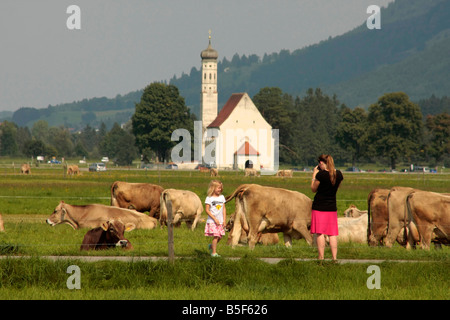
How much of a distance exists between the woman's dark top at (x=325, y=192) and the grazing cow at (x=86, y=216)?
28.7ft

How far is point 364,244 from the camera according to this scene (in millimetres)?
19438

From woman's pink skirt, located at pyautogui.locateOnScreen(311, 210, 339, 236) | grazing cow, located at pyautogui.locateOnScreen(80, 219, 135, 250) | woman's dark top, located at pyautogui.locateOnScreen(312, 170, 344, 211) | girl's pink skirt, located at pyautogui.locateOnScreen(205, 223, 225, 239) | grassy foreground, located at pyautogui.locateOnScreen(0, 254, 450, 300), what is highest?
woman's dark top, located at pyautogui.locateOnScreen(312, 170, 344, 211)

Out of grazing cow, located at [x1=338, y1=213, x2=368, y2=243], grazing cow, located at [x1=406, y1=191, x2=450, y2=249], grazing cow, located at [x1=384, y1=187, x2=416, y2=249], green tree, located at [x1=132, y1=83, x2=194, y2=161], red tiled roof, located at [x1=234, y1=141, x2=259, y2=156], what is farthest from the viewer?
green tree, located at [x1=132, y1=83, x2=194, y2=161]

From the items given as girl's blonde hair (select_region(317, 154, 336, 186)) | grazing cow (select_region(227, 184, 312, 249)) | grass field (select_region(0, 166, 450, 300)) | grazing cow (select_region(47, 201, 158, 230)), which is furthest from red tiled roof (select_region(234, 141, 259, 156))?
girl's blonde hair (select_region(317, 154, 336, 186))

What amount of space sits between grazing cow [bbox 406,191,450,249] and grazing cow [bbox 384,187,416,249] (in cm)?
60

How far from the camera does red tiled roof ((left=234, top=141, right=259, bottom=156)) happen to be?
4692 inches

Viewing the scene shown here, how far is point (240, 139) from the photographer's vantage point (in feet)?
405

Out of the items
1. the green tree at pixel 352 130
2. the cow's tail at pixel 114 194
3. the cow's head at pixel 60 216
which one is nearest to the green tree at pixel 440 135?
the green tree at pixel 352 130

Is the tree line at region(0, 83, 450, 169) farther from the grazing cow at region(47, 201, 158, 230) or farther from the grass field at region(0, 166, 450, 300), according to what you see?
the grass field at region(0, 166, 450, 300)

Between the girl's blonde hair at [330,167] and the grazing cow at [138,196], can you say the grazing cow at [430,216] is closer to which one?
the girl's blonde hair at [330,167]

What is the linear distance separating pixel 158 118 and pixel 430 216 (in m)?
105

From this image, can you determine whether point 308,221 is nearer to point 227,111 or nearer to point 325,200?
point 325,200

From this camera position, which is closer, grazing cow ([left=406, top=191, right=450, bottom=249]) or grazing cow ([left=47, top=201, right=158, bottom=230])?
grazing cow ([left=406, top=191, right=450, bottom=249])
